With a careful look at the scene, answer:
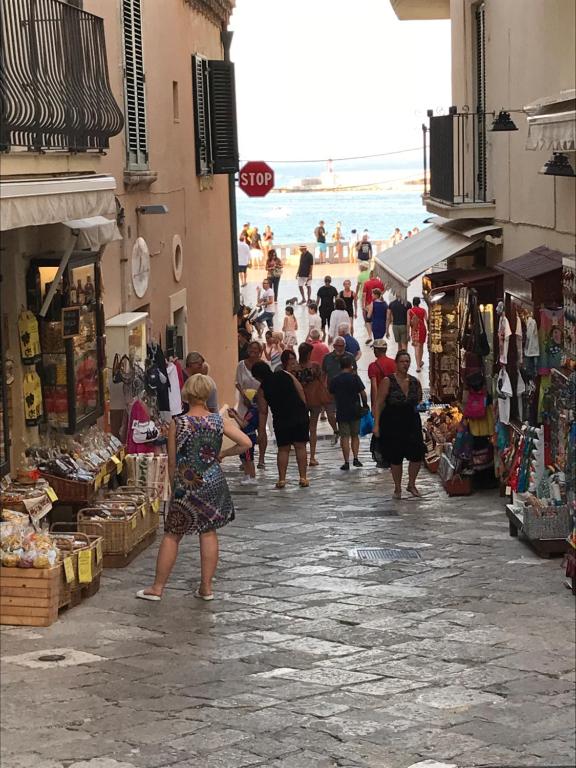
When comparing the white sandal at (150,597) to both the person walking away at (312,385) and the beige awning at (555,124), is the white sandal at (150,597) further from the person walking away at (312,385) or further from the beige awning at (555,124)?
the person walking away at (312,385)

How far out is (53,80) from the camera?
36.2 ft

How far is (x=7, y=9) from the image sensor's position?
9.93m

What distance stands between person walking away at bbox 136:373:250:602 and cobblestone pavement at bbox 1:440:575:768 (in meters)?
0.41

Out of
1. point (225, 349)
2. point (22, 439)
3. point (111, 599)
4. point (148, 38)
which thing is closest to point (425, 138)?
point (148, 38)

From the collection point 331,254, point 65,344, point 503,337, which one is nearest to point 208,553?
point 65,344

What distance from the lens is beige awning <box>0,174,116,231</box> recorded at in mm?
8984

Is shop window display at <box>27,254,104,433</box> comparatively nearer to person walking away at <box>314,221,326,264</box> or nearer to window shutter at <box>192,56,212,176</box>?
window shutter at <box>192,56,212,176</box>

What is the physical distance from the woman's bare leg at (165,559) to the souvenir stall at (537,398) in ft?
10.3

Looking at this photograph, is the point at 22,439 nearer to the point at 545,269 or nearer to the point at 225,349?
the point at 545,269

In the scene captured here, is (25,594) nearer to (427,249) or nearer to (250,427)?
(250,427)

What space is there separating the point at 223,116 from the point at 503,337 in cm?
945

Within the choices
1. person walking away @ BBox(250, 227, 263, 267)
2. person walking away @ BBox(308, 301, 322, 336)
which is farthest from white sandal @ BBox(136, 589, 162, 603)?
person walking away @ BBox(250, 227, 263, 267)

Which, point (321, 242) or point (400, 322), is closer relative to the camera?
point (400, 322)

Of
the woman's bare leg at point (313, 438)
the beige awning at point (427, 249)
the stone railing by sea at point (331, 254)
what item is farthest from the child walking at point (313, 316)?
the stone railing by sea at point (331, 254)
